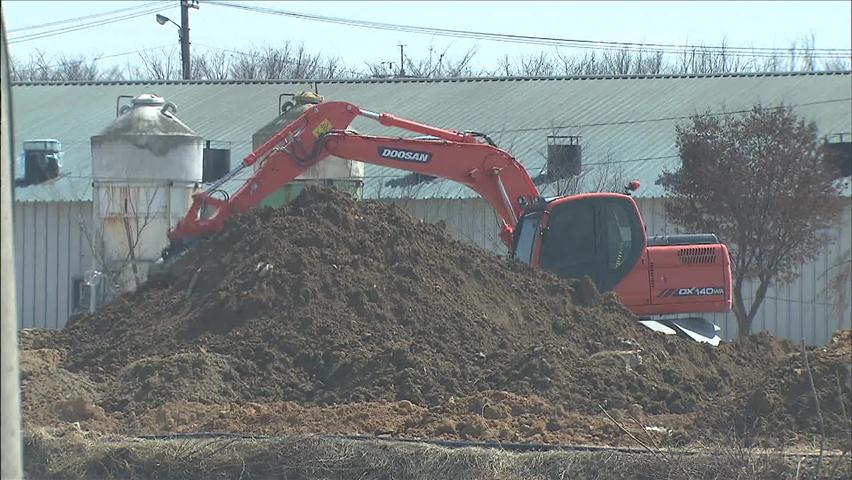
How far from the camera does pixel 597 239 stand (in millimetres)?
16750

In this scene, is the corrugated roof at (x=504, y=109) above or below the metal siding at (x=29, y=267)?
above

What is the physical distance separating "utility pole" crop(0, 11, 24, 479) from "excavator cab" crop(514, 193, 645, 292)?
39.4 feet

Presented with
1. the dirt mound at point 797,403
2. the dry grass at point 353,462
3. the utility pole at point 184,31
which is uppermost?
the utility pole at point 184,31

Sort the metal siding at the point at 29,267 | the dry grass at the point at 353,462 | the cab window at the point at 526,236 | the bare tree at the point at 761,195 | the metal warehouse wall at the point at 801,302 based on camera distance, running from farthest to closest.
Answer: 1. the metal siding at the point at 29,267
2. the metal warehouse wall at the point at 801,302
3. the bare tree at the point at 761,195
4. the cab window at the point at 526,236
5. the dry grass at the point at 353,462

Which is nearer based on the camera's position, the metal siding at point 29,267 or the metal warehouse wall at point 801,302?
the metal warehouse wall at point 801,302

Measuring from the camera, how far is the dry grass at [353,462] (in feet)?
31.0

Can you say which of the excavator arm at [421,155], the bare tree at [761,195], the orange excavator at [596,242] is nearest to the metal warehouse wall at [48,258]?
the bare tree at [761,195]

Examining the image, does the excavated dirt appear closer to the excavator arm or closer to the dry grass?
the dry grass

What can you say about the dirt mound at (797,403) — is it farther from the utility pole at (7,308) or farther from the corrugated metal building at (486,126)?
the corrugated metal building at (486,126)

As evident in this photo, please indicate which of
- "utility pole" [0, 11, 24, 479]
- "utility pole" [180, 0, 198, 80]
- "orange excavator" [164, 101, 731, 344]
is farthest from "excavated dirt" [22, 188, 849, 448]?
"utility pole" [180, 0, 198, 80]

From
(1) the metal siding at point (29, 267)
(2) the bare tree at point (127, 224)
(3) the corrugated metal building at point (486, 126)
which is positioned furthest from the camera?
(1) the metal siding at point (29, 267)

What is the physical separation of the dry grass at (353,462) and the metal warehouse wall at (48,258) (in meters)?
21.1

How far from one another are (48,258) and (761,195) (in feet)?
54.2

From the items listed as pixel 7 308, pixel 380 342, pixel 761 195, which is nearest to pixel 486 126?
pixel 761 195
